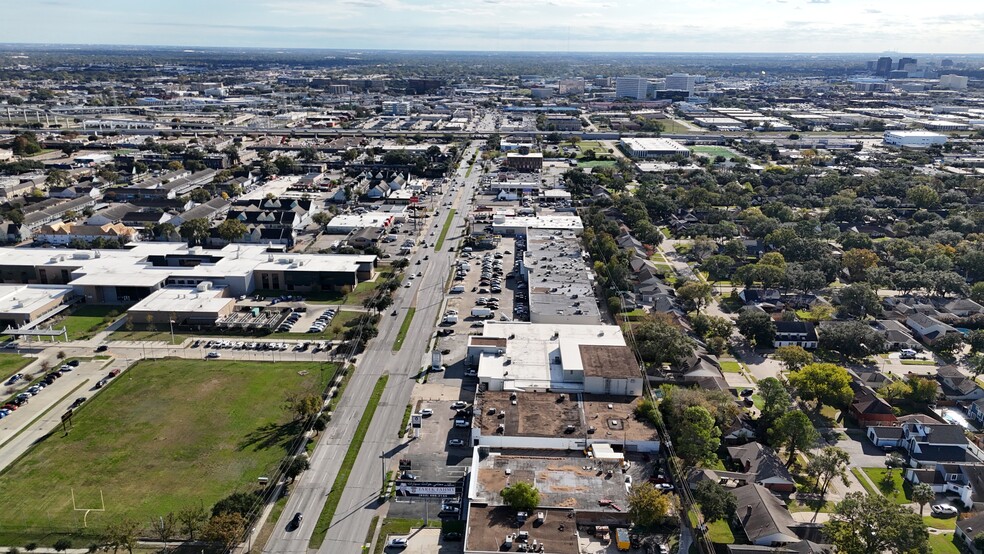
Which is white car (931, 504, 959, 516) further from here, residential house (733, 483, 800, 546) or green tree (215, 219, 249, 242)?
green tree (215, 219, 249, 242)

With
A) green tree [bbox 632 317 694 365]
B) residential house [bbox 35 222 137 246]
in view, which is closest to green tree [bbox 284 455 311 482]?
green tree [bbox 632 317 694 365]

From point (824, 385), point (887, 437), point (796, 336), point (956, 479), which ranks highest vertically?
point (824, 385)

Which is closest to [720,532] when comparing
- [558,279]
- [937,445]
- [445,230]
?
[937,445]

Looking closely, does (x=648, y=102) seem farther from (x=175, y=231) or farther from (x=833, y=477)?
(x=833, y=477)

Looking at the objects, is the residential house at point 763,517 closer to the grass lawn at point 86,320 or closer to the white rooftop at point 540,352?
the white rooftop at point 540,352

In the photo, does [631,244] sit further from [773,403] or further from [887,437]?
[887,437]

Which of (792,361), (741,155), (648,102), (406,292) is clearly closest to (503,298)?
(406,292)
